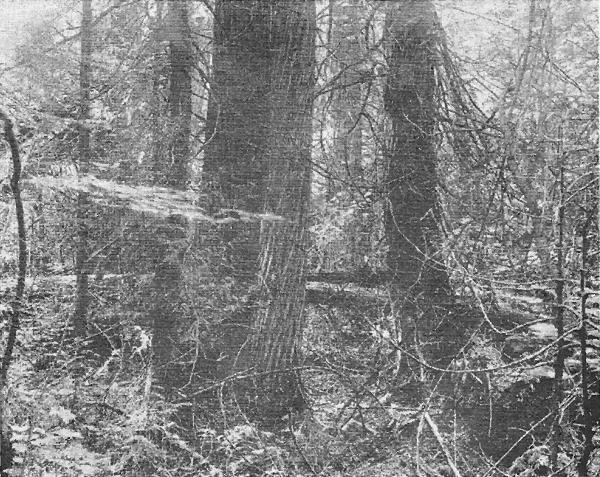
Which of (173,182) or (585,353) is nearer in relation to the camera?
(585,353)

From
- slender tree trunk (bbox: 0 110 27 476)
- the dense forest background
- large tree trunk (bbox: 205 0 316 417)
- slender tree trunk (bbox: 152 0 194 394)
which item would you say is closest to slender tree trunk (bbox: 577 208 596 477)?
the dense forest background

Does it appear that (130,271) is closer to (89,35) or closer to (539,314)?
(89,35)

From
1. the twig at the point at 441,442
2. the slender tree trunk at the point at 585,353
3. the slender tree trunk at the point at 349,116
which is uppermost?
the slender tree trunk at the point at 349,116

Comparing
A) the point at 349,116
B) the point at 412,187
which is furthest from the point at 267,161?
the point at 412,187

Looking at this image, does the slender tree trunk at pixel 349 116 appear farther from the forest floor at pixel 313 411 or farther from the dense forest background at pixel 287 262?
the forest floor at pixel 313 411

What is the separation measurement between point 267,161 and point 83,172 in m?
0.64

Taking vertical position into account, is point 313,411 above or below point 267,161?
below

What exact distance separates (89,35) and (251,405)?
1424mm

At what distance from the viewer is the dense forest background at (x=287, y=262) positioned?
6.81 ft

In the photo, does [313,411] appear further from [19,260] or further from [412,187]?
[19,260]

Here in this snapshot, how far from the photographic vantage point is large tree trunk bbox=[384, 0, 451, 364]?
2.09 metres

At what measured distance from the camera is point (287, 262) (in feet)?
6.84

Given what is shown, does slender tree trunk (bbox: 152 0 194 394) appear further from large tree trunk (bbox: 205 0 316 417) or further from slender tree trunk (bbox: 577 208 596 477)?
slender tree trunk (bbox: 577 208 596 477)

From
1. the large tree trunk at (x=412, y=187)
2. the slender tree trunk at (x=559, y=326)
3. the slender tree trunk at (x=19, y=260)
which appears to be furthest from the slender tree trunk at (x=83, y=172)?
the slender tree trunk at (x=559, y=326)
